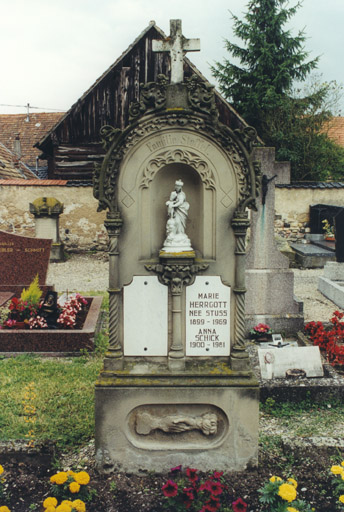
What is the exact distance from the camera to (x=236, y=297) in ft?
11.6

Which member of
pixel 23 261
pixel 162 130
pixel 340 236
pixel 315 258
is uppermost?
pixel 162 130

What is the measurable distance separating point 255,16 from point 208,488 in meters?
22.2

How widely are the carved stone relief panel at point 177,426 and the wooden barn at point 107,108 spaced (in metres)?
12.8

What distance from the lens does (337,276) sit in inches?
374

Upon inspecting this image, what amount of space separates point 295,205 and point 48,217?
8.72 m

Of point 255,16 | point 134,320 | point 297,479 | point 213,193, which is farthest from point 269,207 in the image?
point 255,16

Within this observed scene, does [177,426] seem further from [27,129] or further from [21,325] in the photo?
[27,129]

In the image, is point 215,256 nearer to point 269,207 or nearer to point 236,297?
point 236,297

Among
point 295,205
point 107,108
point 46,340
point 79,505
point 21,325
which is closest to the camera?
point 79,505

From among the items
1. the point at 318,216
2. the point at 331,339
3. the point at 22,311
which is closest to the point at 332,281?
the point at 331,339

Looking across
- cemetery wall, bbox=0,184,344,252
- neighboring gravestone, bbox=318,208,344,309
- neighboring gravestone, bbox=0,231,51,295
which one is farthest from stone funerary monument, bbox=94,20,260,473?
cemetery wall, bbox=0,184,344,252

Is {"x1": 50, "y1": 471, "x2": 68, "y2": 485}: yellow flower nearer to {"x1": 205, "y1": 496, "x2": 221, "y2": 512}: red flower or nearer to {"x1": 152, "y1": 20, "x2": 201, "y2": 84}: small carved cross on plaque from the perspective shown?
{"x1": 205, "y1": 496, "x2": 221, "y2": 512}: red flower

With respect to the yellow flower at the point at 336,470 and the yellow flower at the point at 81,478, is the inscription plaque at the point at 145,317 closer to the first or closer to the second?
the yellow flower at the point at 81,478

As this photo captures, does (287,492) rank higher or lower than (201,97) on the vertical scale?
lower
